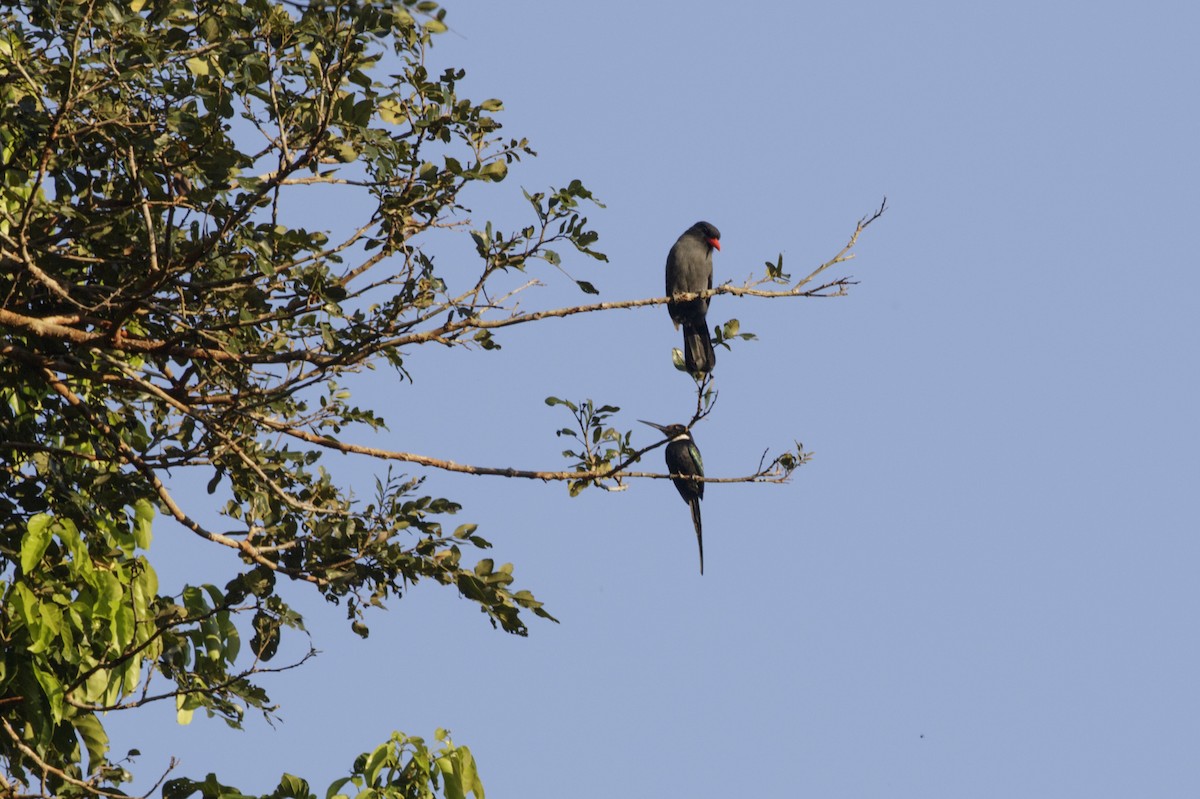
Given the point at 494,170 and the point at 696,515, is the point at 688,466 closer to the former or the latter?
the point at 696,515

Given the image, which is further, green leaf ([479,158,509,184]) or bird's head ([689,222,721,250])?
bird's head ([689,222,721,250])

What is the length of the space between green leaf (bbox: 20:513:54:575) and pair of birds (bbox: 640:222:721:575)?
3.86 meters

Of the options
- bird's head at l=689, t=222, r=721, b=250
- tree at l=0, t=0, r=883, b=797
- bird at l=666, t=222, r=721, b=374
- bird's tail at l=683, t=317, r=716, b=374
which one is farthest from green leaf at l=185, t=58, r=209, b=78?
bird's head at l=689, t=222, r=721, b=250

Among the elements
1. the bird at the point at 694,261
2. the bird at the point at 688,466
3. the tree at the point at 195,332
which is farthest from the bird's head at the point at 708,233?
the tree at the point at 195,332

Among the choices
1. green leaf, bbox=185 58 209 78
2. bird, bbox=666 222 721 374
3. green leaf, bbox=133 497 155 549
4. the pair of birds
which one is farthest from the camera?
bird, bbox=666 222 721 374

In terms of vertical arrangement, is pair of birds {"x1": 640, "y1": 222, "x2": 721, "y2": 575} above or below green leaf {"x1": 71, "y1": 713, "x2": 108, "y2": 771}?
above

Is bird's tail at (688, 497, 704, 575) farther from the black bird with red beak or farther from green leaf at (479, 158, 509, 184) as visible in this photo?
green leaf at (479, 158, 509, 184)

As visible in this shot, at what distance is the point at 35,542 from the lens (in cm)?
391

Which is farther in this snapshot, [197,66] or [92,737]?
[92,737]

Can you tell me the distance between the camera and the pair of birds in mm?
8305

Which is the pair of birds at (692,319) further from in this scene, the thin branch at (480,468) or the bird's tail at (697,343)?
the thin branch at (480,468)

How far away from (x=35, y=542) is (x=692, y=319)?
5027mm

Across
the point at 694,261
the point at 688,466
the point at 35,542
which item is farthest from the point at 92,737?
the point at 694,261

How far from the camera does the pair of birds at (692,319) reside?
8305mm
